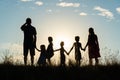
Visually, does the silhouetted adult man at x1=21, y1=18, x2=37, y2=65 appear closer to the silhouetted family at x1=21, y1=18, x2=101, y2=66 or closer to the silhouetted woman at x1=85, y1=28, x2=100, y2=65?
the silhouetted family at x1=21, y1=18, x2=101, y2=66

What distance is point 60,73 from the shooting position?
1117 cm

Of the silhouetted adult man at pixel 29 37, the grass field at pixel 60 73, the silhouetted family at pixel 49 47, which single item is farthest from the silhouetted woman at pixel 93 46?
the grass field at pixel 60 73

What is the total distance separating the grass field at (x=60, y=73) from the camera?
10.7 metres

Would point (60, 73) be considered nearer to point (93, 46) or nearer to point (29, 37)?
point (29, 37)

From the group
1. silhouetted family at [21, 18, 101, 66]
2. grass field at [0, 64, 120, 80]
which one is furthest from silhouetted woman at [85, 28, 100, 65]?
grass field at [0, 64, 120, 80]

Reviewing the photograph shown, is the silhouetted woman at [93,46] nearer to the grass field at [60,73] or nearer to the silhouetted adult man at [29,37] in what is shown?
the silhouetted adult man at [29,37]

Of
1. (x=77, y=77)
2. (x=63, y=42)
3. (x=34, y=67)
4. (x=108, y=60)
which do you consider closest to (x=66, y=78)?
(x=77, y=77)

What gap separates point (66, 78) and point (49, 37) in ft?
24.1

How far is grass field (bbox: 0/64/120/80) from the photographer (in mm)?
10664

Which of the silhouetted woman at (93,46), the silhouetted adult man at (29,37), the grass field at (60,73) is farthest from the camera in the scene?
the silhouetted woman at (93,46)

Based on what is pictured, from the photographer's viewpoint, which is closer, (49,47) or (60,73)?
(60,73)

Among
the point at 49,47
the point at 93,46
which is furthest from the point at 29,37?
the point at 93,46

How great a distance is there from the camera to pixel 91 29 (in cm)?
1698

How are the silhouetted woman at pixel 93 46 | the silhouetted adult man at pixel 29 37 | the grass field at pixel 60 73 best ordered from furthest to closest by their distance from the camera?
the silhouetted woman at pixel 93 46 → the silhouetted adult man at pixel 29 37 → the grass field at pixel 60 73
